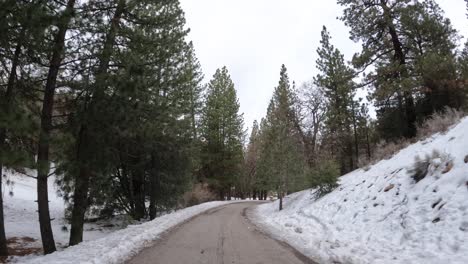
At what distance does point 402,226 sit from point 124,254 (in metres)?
6.46

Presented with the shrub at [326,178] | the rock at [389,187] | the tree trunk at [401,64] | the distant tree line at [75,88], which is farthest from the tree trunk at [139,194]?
the tree trunk at [401,64]

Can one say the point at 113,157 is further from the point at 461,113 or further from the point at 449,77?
the point at 449,77

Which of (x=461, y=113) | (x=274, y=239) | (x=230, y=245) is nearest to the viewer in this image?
(x=230, y=245)

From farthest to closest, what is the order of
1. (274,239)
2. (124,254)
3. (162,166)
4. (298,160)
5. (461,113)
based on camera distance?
1. (298,160)
2. (162,166)
3. (461,113)
4. (274,239)
5. (124,254)

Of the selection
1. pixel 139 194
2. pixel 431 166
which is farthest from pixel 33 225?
pixel 431 166

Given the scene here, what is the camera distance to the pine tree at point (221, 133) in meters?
48.2

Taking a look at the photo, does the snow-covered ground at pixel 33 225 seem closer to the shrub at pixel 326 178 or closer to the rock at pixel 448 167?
the shrub at pixel 326 178

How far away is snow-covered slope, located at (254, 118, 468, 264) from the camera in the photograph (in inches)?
300

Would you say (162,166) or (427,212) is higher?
(162,166)

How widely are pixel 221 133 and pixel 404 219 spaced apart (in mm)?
39957

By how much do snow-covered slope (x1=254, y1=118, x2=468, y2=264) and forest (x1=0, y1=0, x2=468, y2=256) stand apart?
4607 mm

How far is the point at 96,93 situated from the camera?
11.9 meters

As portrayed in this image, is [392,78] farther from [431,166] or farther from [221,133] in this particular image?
[221,133]

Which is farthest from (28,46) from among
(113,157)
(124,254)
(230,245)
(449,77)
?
(449,77)
